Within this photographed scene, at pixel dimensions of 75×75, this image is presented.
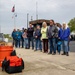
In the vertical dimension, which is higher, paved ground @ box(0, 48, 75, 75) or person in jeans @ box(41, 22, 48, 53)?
person in jeans @ box(41, 22, 48, 53)

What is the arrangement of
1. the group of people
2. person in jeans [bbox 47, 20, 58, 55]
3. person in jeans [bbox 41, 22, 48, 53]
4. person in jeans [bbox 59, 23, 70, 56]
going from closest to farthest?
person in jeans [bbox 59, 23, 70, 56]
the group of people
person in jeans [bbox 47, 20, 58, 55]
person in jeans [bbox 41, 22, 48, 53]

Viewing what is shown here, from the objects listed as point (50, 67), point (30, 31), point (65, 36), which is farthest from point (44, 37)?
point (50, 67)

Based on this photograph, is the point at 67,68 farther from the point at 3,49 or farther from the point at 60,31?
the point at 60,31

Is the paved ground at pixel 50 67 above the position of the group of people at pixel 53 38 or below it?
below

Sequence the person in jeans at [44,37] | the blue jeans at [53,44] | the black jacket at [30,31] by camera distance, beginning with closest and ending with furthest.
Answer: the blue jeans at [53,44] < the person in jeans at [44,37] < the black jacket at [30,31]

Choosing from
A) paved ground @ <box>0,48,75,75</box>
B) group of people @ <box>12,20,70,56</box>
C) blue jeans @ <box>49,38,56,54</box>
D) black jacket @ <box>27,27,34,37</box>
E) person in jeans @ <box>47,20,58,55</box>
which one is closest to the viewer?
paved ground @ <box>0,48,75,75</box>

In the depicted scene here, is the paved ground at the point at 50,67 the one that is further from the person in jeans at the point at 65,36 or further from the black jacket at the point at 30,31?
the black jacket at the point at 30,31

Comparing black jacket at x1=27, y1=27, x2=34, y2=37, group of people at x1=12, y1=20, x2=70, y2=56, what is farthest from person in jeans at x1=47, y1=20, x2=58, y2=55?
black jacket at x1=27, y1=27, x2=34, y2=37

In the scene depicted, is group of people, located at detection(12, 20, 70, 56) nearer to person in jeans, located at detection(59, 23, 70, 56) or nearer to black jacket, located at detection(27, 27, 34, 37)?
person in jeans, located at detection(59, 23, 70, 56)

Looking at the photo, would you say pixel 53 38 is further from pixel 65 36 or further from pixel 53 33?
pixel 65 36

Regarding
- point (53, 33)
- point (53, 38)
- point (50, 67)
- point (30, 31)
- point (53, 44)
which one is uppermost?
point (30, 31)

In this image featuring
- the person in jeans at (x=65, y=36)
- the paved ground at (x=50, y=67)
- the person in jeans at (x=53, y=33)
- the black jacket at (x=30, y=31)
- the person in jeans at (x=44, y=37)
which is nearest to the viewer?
the paved ground at (x=50, y=67)

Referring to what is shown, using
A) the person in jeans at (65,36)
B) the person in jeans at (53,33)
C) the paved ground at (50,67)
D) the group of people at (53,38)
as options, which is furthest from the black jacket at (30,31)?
the paved ground at (50,67)

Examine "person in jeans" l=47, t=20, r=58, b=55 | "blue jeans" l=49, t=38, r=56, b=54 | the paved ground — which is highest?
"person in jeans" l=47, t=20, r=58, b=55
